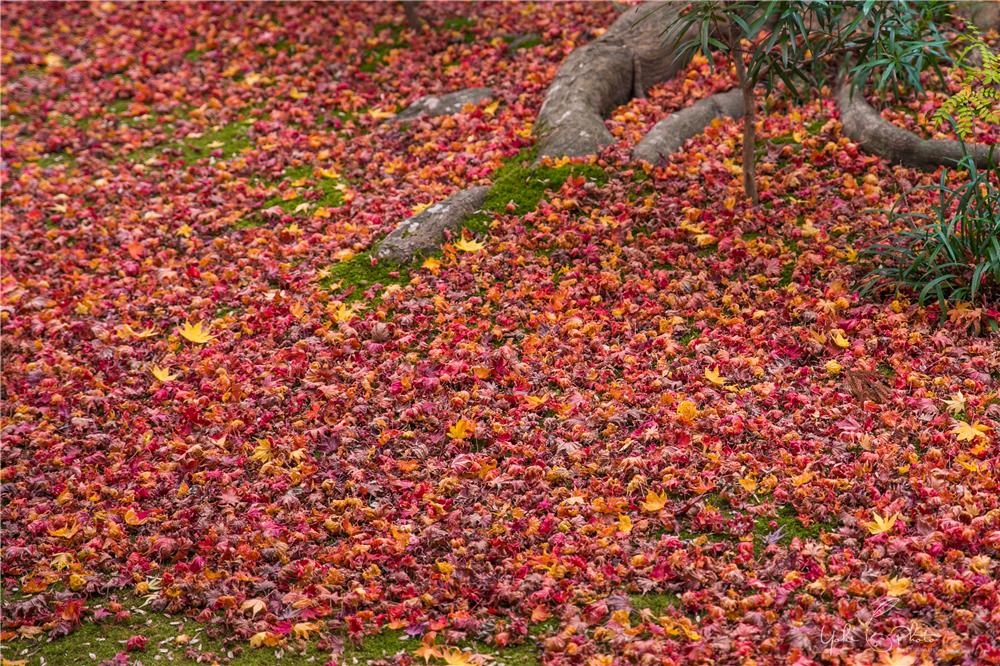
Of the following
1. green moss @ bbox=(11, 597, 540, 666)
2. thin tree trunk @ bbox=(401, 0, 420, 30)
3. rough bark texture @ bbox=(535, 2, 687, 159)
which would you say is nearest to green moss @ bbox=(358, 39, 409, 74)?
thin tree trunk @ bbox=(401, 0, 420, 30)

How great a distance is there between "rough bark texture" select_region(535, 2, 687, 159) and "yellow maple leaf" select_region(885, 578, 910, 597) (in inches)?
166

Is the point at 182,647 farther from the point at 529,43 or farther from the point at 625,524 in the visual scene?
the point at 529,43

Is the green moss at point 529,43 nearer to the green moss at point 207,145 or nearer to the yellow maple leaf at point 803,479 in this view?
the green moss at point 207,145

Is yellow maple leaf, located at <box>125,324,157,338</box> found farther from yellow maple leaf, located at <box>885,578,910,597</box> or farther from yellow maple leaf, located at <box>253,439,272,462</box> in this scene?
yellow maple leaf, located at <box>885,578,910,597</box>

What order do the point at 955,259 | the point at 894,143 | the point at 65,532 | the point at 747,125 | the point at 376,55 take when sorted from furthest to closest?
1. the point at 376,55
2. the point at 894,143
3. the point at 747,125
4. the point at 955,259
5. the point at 65,532

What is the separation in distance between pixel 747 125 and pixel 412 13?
4.94 m

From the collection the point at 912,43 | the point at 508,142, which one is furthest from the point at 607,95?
the point at 912,43

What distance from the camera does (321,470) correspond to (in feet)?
14.7

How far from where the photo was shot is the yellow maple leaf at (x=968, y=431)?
4.09 metres

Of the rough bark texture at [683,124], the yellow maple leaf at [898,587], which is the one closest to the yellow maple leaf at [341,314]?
the rough bark texture at [683,124]

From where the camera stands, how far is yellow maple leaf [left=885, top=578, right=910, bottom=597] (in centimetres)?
342

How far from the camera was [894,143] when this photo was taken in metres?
6.18

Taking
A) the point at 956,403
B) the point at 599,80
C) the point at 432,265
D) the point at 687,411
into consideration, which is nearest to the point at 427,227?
the point at 432,265

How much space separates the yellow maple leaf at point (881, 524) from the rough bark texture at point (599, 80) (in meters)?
3.91
